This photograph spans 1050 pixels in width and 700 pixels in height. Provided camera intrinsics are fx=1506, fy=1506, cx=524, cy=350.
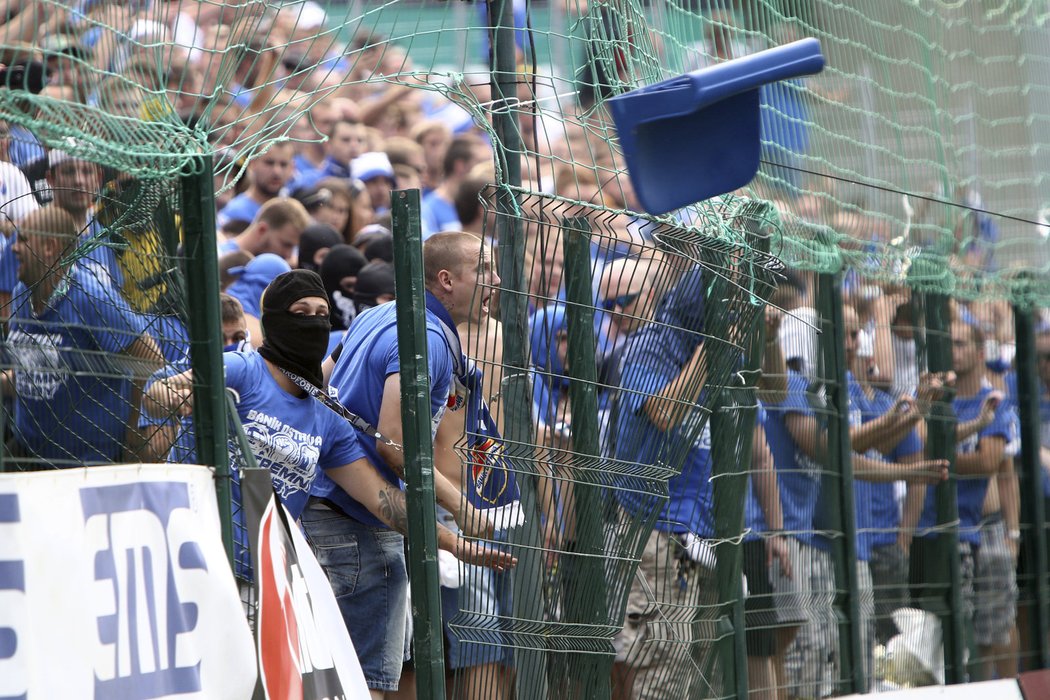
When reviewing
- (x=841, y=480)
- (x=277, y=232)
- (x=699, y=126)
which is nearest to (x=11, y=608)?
(x=699, y=126)

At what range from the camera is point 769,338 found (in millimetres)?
6301

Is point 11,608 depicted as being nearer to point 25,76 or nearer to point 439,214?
point 25,76

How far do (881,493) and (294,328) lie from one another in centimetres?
348

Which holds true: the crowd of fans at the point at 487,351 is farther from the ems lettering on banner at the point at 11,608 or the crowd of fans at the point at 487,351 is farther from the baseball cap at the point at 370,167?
the ems lettering on banner at the point at 11,608

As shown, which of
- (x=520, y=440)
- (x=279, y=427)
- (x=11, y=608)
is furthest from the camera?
(x=279, y=427)

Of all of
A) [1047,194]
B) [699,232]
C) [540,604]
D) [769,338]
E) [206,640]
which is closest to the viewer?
[206,640]

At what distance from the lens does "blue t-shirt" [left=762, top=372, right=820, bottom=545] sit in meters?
6.35

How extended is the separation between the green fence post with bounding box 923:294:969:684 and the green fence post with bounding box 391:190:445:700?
3.93 metres

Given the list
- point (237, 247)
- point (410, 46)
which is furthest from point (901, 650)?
point (410, 46)

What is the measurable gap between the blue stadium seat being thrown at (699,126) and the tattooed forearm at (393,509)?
142 centimetres

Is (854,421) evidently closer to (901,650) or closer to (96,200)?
(901,650)

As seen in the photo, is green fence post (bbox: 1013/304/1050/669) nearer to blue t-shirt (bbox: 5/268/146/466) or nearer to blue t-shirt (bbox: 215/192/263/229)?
blue t-shirt (bbox: 215/192/263/229)

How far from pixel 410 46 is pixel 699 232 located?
3.77 ft

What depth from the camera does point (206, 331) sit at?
12.8ft
